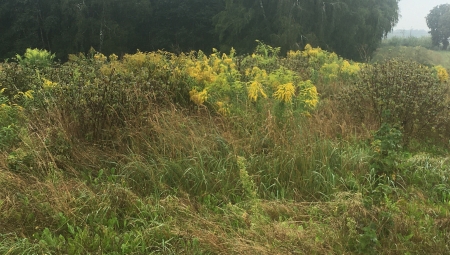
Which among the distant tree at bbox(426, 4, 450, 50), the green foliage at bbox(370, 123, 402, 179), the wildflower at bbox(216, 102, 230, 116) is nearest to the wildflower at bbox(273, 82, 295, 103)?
the wildflower at bbox(216, 102, 230, 116)

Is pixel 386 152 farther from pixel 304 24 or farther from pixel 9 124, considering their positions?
pixel 304 24

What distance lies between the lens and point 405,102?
496 cm

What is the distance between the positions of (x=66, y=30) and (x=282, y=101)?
20.5 m

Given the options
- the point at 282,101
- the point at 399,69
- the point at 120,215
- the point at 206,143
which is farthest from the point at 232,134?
the point at 399,69

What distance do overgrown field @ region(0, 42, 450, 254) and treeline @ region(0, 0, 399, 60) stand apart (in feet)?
48.2

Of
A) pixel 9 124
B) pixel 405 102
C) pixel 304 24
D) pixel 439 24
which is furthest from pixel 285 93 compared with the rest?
pixel 439 24

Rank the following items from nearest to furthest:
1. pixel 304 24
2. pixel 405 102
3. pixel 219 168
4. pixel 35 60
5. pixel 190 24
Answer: pixel 219 168
pixel 405 102
pixel 35 60
pixel 304 24
pixel 190 24

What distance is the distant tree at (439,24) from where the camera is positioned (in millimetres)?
29172

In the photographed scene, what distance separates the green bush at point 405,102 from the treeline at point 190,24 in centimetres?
1426

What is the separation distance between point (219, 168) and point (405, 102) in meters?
2.77

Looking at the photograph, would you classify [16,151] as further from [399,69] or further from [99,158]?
[399,69]

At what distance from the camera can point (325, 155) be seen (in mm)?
3834

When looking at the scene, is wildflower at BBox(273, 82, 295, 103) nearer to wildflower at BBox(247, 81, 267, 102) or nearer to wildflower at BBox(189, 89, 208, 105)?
wildflower at BBox(247, 81, 267, 102)

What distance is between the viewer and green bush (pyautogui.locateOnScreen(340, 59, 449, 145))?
4996 millimetres
